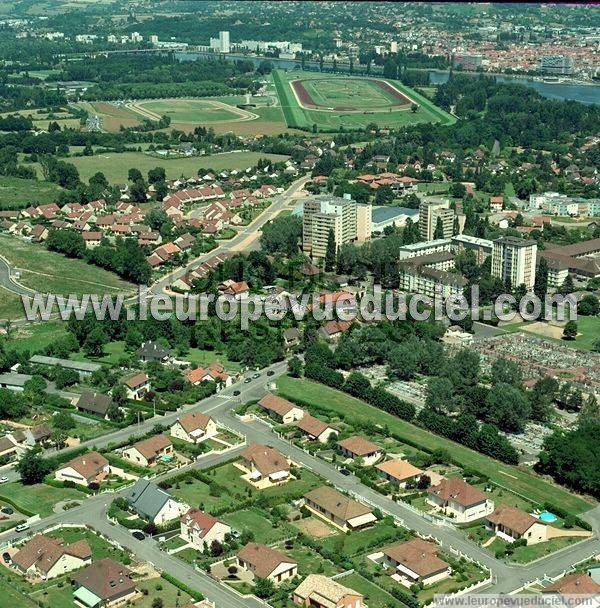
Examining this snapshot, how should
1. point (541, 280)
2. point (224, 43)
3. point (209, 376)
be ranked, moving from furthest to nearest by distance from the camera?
point (224, 43) → point (541, 280) → point (209, 376)

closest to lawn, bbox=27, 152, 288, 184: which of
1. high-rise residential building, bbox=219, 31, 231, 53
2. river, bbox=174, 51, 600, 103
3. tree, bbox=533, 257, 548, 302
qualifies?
tree, bbox=533, 257, 548, 302

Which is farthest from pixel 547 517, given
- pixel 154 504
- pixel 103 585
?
pixel 103 585

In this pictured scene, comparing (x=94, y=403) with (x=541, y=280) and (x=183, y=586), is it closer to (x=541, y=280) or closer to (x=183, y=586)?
(x=183, y=586)

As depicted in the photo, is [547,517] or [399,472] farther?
[399,472]

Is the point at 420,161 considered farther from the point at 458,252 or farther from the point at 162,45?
the point at 162,45

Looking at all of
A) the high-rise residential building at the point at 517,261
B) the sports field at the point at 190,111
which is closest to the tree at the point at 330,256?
the high-rise residential building at the point at 517,261

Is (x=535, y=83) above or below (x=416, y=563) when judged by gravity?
below

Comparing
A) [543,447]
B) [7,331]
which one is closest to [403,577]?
[543,447]
